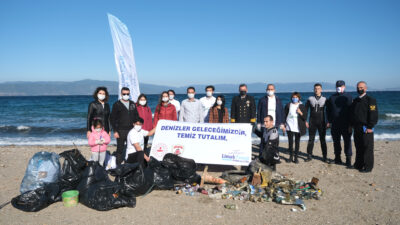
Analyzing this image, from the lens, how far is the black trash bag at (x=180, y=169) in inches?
212

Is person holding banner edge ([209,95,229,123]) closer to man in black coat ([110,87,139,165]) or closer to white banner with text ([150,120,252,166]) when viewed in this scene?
white banner with text ([150,120,252,166])

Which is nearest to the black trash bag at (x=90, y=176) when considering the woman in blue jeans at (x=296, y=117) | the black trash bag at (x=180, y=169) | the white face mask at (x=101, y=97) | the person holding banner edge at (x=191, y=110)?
the black trash bag at (x=180, y=169)

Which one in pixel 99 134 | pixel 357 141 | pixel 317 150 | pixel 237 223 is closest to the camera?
pixel 237 223

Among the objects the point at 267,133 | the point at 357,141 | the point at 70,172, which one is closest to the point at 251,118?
the point at 267,133

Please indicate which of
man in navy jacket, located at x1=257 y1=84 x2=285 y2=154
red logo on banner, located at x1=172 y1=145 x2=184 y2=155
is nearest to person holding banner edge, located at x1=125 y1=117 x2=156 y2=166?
red logo on banner, located at x1=172 y1=145 x2=184 y2=155

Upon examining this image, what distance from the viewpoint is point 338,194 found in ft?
16.7

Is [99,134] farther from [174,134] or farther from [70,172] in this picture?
[174,134]

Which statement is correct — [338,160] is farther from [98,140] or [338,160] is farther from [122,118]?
[98,140]

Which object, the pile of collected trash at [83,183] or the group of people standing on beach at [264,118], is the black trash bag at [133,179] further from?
the group of people standing on beach at [264,118]

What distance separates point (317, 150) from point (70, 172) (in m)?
7.98

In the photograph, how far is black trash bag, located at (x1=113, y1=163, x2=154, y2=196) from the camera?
4.78 meters

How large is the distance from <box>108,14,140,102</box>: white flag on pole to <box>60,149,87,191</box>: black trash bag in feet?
9.54

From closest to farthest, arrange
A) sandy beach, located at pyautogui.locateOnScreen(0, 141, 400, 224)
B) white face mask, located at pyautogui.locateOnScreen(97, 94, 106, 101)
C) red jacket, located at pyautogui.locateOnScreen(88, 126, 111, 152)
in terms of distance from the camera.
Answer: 1. sandy beach, located at pyautogui.locateOnScreen(0, 141, 400, 224)
2. red jacket, located at pyautogui.locateOnScreen(88, 126, 111, 152)
3. white face mask, located at pyautogui.locateOnScreen(97, 94, 106, 101)

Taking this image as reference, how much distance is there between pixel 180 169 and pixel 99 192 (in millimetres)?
1662
